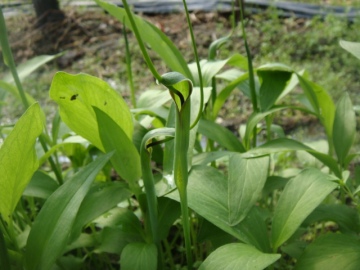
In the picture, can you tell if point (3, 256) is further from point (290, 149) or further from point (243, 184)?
point (290, 149)

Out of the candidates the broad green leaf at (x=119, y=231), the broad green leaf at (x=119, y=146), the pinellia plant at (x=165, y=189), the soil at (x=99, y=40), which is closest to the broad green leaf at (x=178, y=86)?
the pinellia plant at (x=165, y=189)

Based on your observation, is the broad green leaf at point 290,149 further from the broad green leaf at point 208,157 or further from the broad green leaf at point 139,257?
the broad green leaf at point 139,257

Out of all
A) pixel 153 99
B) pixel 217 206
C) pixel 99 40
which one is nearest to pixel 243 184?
pixel 217 206

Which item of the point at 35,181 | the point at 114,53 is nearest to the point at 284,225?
the point at 35,181

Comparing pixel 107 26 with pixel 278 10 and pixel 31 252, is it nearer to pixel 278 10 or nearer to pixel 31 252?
pixel 278 10

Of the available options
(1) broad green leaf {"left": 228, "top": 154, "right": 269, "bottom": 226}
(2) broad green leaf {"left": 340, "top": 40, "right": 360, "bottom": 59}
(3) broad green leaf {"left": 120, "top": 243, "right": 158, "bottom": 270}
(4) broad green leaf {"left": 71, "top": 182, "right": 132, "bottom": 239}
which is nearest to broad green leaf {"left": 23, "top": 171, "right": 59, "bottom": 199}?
(4) broad green leaf {"left": 71, "top": 182, "right": 132, "bottom": 239}

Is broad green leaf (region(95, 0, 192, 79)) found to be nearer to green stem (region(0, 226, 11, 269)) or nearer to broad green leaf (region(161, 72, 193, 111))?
broad green leaf (region(161, 72, 193, 111))
